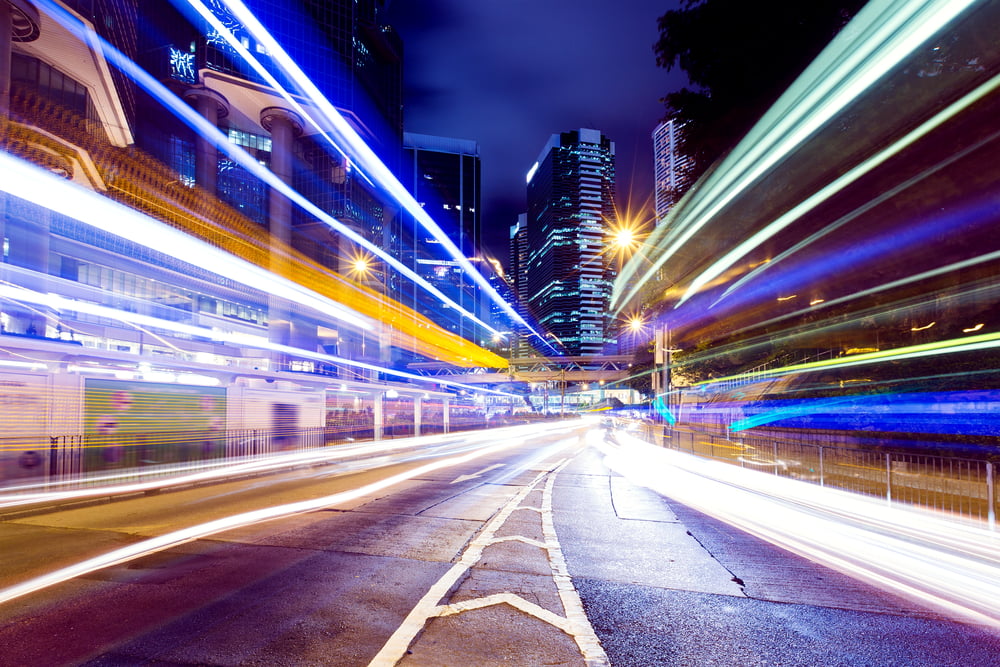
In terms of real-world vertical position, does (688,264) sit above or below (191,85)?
below

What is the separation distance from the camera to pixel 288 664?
400cm

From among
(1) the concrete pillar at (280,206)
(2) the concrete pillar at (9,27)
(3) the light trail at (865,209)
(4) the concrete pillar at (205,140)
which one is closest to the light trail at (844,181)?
(3) the light trail at (865,209)

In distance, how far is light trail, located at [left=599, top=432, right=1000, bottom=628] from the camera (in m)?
6.08

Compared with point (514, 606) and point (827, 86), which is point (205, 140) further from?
point (514, 606)

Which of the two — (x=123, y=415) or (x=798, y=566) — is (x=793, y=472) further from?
(x=123, y=415)

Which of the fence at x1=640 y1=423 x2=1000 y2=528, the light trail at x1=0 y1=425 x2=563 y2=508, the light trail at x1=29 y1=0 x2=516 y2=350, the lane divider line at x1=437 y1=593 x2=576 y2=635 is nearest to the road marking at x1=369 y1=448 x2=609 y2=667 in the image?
the lane divider line at x1=437 y1=593 x2=576 y2=635

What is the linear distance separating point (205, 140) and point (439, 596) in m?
59.3

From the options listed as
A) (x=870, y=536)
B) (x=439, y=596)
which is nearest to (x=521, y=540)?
(x=439, y=596)

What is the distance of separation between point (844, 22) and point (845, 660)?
16.7m

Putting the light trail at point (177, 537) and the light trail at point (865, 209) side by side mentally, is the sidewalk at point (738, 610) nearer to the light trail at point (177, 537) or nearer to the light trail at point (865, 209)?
the light trail at point (177, 537)

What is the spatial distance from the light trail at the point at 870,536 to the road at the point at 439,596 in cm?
47

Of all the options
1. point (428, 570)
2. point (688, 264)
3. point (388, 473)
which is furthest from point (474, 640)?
point (688, 264)

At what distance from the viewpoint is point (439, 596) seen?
550 cm

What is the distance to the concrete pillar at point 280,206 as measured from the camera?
4284 centimetres
